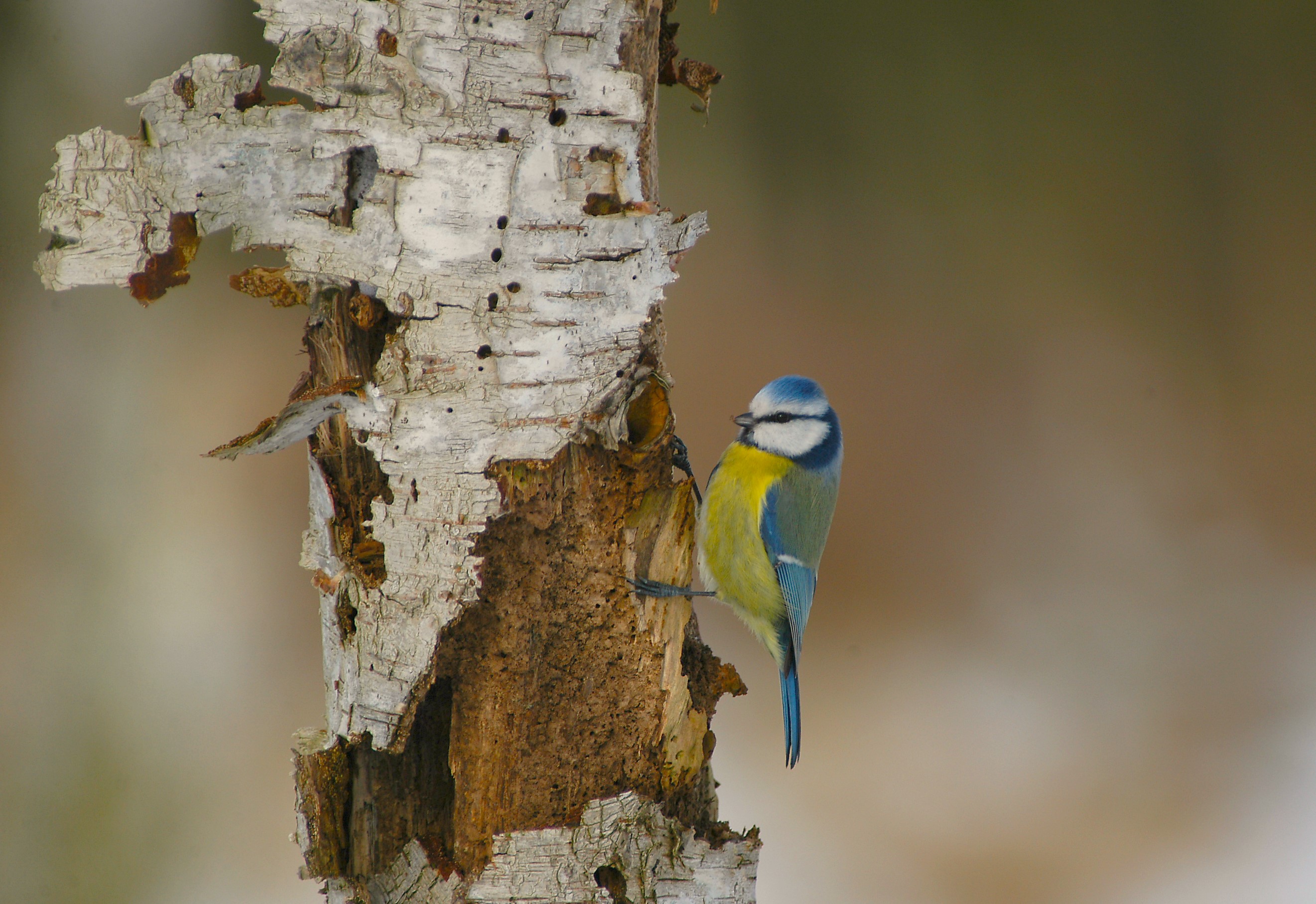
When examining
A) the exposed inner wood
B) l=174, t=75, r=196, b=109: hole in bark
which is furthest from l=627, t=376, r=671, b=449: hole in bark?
l=174, t=75, r=196, b=109: hole in bark

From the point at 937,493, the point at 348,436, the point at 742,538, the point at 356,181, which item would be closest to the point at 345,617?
the point at 348,436

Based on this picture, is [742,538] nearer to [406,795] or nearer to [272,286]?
[406,795]

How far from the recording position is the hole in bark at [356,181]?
984mm

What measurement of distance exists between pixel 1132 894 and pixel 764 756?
904 millimetres

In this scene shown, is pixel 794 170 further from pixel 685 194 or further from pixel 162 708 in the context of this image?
pixel 162 708

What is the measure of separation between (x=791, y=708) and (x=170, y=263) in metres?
1.16

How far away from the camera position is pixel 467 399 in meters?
1.02

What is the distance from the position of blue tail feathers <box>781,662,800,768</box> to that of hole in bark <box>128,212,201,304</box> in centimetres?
110

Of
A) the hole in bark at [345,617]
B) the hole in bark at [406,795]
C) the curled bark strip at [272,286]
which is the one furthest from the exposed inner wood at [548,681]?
the curled bark strip at [272,286]

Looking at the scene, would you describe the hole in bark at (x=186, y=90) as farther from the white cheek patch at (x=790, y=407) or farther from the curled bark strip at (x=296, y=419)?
the white cheek patch at (x=790, y=407)

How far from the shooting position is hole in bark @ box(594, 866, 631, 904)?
1.13 meters

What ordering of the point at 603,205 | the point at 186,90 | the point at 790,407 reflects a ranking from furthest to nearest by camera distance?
the point at 790,407 → the point at 603,205 → the point at 186,90

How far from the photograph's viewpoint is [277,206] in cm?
98

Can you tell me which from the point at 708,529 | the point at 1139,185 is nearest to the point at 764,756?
the point at 708,529
